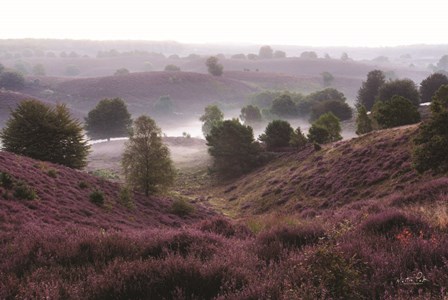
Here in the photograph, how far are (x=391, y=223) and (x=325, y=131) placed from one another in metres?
52.9

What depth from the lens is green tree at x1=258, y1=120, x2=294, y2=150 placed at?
65.5 meters

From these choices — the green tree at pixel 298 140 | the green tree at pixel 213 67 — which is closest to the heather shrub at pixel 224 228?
the green tree at pixel 298 140

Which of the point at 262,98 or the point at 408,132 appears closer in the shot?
the point at 408,132

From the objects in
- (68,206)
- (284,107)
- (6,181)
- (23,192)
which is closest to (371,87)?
(284,107)

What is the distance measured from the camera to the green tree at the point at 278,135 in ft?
215

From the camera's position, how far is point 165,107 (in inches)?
6270

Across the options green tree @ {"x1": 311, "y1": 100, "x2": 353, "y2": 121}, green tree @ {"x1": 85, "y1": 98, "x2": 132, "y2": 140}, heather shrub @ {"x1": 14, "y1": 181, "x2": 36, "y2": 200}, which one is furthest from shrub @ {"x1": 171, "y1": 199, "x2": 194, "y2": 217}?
green tree @ {"x1": 311, "y1": 100, "x2": 353, "y2": 121}

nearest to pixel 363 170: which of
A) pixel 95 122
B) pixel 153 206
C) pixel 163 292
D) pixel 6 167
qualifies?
pixel 153 206

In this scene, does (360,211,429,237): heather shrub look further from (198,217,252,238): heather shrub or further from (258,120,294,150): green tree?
(258,120,294,150): green tree

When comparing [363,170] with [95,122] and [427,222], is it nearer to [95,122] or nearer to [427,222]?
[427,222]

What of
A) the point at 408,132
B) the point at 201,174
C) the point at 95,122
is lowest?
the point at 201,174

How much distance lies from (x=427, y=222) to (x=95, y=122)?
100825 mm

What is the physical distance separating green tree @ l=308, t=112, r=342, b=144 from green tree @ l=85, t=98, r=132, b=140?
57102 millimetres

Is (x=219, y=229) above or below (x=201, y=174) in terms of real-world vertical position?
above
